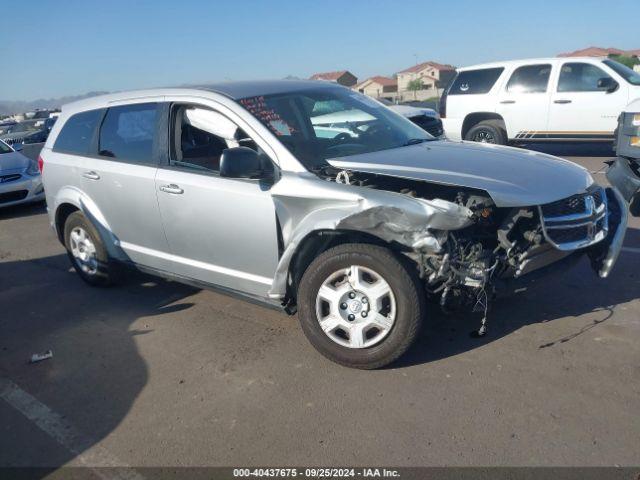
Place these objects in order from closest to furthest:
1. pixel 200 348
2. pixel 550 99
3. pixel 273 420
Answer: pixel 273 420, pixel 200 348, pixel 550 99

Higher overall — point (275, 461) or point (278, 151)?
point (278, 151)

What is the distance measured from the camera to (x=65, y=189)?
552 cm

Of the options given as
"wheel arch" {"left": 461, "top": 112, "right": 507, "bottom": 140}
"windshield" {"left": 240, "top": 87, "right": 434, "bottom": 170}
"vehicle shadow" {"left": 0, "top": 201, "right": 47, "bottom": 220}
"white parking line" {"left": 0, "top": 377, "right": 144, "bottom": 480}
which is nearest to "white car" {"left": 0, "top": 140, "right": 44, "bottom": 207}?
"vehicle shadow" {"left": 0, "top": 201, "right": 47, "bottom": 220}

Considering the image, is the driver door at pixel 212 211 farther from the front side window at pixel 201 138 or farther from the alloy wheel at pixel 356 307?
the alloy wheel at pixel 356 307

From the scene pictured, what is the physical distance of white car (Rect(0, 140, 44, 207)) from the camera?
405 inches

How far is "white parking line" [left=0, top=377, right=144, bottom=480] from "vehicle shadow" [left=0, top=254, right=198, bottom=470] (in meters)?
0.03

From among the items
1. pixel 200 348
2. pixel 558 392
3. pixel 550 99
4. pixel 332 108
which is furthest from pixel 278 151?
pixel 550 99

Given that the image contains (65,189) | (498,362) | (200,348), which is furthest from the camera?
(65,189)

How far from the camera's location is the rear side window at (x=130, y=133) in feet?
15.3

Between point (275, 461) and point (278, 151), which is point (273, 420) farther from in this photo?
point (278, 151)

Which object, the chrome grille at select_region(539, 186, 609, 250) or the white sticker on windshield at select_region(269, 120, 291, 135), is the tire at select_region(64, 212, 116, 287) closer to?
the white sticker on windshield at select_region(269, 120, 291, 135)

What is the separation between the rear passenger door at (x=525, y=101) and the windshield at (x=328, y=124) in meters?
7.03

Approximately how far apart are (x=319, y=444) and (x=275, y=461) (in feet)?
0.83

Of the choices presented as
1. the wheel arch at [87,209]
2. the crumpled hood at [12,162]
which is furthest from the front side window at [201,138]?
the crumpled hood at [12,162]
